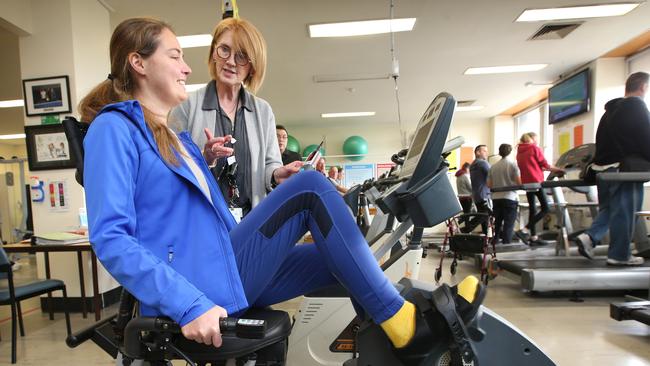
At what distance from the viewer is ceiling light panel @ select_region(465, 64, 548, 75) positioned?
590cm

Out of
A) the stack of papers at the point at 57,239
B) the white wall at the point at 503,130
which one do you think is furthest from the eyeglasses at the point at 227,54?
the white wall at the point at 503,130

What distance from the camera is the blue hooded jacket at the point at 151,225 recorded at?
0.64 m

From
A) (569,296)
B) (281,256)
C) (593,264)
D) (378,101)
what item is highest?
(378,101)

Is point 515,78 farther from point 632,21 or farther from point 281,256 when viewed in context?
point 281,256

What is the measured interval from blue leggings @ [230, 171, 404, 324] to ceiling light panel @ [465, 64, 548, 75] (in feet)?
19.1

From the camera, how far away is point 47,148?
3320mm

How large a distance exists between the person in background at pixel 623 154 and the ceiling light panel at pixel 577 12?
1.53 meters

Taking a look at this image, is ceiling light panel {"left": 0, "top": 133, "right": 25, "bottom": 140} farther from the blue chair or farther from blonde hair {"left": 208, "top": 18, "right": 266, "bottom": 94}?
blonde hair {"left": 208, "top": 18, "right": 266, "bottom": 94}

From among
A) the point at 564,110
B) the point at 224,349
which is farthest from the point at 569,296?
the point at 564,110

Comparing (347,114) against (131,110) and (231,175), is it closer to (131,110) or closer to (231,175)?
(231,175)

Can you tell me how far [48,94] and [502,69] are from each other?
6267mm

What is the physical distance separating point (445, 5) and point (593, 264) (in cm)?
297

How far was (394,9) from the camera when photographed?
388cm

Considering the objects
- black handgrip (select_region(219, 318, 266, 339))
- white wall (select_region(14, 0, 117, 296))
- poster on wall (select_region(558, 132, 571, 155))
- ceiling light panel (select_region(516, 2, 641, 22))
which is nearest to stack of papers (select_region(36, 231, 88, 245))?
white wall (select_region(14, 0, 117, 296))
